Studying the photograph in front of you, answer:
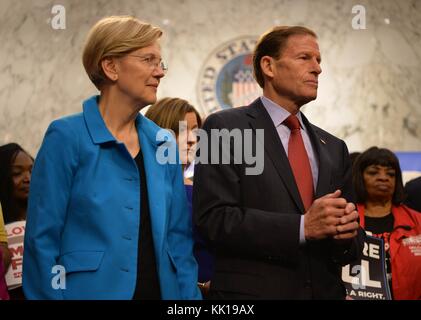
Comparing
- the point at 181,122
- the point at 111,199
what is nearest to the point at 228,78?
the point at 181,122

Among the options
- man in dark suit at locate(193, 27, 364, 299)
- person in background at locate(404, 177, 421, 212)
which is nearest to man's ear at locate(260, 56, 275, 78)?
man in dark suit at locate(193, 27, 364, 299)

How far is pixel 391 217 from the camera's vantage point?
13.0 feet

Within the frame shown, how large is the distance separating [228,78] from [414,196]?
3.05 meters

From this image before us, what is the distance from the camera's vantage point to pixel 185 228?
91.0 inches

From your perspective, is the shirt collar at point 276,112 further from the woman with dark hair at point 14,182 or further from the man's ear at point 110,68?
the woman with dark hair at point 14,182

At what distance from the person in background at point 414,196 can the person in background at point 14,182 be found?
240 cm

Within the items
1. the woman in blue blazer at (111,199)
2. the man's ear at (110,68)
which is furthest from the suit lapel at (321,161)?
the man's ear at (110,68)

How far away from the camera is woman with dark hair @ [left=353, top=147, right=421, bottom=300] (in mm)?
3645

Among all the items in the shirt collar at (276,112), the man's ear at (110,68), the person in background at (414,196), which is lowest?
the person in background at (414,196)

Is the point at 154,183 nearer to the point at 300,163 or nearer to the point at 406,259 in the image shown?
the point at 300,163

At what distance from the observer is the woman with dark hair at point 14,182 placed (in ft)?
12.0

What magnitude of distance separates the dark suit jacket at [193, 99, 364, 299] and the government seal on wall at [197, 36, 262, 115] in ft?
15.4

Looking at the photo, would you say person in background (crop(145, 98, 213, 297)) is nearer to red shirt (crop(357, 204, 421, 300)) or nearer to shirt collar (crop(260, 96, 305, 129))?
shirt collar (crop(260, 96, 305, 129))

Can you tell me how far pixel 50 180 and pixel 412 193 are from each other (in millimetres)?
3028
